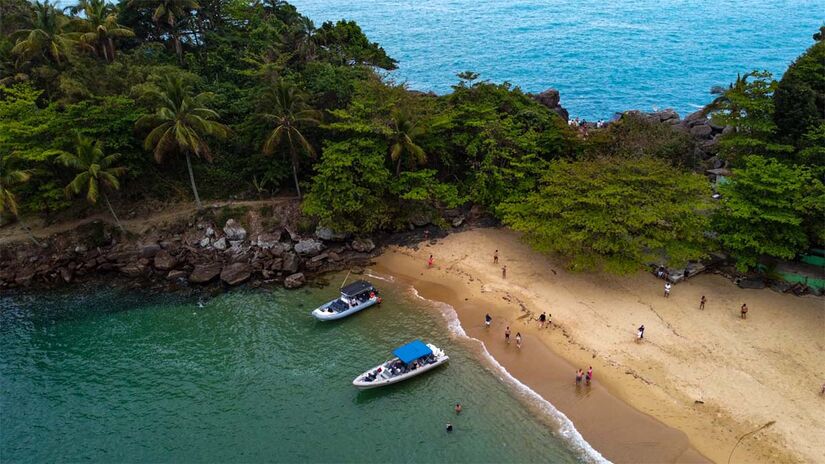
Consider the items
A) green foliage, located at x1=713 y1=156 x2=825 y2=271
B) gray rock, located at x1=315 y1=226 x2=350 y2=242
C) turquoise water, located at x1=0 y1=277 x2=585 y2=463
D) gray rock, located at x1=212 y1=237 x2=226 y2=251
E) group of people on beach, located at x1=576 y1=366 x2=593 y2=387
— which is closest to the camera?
turquoise water, located at x1=0 y1=277 x2=585 y2=463

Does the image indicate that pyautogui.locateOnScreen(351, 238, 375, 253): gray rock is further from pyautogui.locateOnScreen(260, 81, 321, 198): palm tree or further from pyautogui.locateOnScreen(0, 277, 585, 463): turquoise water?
pyautogui.locateOnScreen(260, 81, 321, 198): palm tree

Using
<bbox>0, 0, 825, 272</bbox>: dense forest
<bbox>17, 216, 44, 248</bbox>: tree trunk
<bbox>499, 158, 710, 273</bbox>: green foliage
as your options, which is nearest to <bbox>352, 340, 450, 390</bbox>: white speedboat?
<bbox>499, 158, 710, 273</bbox>: green foliage

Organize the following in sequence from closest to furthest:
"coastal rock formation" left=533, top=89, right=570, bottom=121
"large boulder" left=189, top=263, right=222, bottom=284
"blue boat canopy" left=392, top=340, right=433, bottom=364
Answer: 1. "blue boat canopy" left=392, top=340, right=433, bottom=364
2. "large boulder" left=189, top=263, right=222, bottom=284
3. "coastal rock formation" left=533, top=89, right=570, bottom=121

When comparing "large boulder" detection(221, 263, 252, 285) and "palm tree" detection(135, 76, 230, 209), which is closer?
"palm tree" detection(135, 76, 230, 209)

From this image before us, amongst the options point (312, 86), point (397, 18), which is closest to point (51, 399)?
point (312, 86)

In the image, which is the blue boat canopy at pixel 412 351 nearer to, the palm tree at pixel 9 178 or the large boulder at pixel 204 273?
the large boulder at pixel 204 273

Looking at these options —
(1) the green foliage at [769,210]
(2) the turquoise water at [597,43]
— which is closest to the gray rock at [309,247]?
(1) the green foliage at [769,210]
